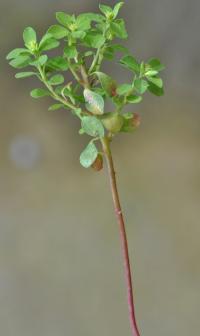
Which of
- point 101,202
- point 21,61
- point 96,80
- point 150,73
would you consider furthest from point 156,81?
point 101,202

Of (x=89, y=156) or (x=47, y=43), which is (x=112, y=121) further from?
(x=47, y=43)

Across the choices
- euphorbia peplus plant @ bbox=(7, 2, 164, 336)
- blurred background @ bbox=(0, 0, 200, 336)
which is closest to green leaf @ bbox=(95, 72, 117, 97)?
euphorbia peplus plant @ bbox=(7, 2, 164, 336)

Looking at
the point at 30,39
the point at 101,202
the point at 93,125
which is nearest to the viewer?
the point at 93,125

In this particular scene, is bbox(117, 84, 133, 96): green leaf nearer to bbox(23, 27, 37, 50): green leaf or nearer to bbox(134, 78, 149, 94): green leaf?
bbox(134, 78, 149, 94): green leaf

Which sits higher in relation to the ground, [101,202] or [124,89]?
[124,89]

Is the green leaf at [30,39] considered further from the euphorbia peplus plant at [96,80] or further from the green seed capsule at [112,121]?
the green seed capsule at [112,121]

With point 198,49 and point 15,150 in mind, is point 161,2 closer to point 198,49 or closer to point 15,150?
point 198,49

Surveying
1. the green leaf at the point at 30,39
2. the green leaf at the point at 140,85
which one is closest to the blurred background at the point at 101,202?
the green leaf at the point at 30,39
